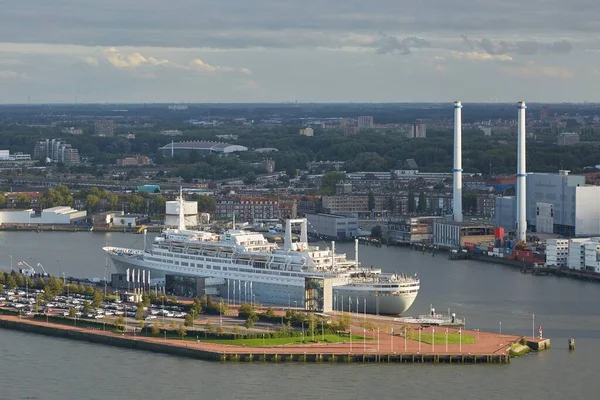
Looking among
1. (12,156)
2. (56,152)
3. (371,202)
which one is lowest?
(371,202)

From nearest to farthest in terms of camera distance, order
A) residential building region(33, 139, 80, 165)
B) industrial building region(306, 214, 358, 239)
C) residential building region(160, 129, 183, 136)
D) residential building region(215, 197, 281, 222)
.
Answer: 1. industrial building region(306, 214, 358, 239)
2. residential building region(215, 197, 281, 222)
3. residential building region(33, 139, 80, 165)
4. residential building region(160, 129, 183, 136)

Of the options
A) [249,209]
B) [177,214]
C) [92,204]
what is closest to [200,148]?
[92,204]

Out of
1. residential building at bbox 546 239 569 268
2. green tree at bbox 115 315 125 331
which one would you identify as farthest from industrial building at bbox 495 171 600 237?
green tree at bbox 115 315 125 331

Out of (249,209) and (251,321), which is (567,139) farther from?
(251,321)

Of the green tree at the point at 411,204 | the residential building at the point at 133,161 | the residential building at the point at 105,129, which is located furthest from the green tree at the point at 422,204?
the residential building at the point at 105,129

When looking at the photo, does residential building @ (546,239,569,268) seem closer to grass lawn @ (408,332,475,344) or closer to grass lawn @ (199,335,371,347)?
grass lawn @ (408,332,475,344)
